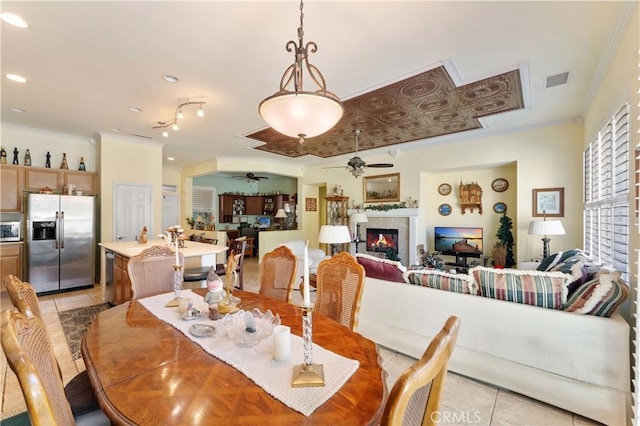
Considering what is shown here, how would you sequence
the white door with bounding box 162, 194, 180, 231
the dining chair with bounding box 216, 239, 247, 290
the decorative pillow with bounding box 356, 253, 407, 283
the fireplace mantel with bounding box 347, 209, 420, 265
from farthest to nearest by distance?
the white door with bounding box 162, 194, 180, 231 → the fireplace mantel with bounding box 347, 209, 420, 265 → the dining chair with bounding box 216, 239, 247, 290 → the decorative pillow with bounding box 356, 253, 407, 283

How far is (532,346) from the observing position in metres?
2.02

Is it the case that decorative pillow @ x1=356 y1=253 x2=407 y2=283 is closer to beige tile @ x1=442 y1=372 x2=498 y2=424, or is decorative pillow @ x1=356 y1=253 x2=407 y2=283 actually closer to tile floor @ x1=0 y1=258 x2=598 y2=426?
tile floor @ x1=0 y1=258 x2=598 y2=426

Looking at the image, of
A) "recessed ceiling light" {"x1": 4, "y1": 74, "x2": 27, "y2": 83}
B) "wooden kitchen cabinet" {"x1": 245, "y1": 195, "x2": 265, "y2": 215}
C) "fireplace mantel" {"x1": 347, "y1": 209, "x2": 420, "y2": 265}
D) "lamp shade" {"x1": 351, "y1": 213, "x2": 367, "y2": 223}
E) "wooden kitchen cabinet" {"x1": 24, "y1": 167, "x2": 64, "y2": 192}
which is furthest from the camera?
"wooden kitchen cabinet" {"x1": 245, "y1": 195, "x2": 265, "y2": 215}

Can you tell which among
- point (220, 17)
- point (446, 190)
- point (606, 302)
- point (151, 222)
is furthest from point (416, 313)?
point (151, 222)

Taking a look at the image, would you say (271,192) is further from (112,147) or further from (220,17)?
(220,17)

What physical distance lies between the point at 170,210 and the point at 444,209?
7.31 meters

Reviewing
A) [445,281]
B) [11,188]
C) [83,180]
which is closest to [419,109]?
[445,281]

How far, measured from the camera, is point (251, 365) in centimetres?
117

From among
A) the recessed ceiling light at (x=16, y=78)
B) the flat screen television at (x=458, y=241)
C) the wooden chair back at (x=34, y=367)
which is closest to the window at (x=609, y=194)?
the flat screen television at (x=458, y=241)

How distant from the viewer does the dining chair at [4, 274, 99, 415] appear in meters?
1.27

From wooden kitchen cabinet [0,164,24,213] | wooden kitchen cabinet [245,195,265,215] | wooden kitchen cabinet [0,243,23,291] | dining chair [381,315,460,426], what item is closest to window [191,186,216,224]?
wooden kitchen cabinet [245,195,265,215]

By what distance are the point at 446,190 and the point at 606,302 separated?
442cm

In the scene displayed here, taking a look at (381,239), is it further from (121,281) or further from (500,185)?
(121,281)

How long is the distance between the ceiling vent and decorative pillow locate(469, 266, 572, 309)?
7.11ft
